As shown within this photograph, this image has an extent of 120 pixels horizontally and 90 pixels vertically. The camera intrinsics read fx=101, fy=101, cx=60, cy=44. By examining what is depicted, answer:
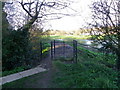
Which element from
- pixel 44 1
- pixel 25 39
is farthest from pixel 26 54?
pixel 44 1

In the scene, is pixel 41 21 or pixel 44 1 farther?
pixel 41 21

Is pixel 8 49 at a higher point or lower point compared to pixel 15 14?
lower

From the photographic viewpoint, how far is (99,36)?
15.6 feet

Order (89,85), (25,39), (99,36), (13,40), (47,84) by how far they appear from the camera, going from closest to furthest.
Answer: (89,85)
(47,84)
(99,36)
(13,40)
(25,39)

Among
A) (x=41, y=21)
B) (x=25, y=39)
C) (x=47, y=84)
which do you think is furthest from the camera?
(x=41, y=21)

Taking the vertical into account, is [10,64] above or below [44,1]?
below

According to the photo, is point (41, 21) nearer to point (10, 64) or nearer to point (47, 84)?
point (10, 64)

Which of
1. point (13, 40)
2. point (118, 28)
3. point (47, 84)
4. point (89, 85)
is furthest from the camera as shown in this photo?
point (13, 40)

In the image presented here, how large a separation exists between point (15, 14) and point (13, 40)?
2.23 meters

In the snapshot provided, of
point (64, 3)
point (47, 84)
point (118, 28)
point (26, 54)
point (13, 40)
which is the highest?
point (64, 3)

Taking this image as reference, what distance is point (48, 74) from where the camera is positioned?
383cm

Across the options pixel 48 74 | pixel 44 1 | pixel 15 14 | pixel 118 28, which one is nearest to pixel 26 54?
pixel 48 74

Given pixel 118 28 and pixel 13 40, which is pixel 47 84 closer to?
pixel 13 40

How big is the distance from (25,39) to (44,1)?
2.45 metres
